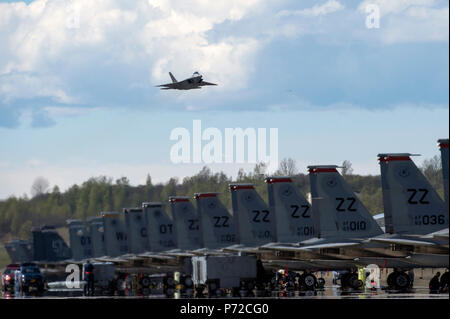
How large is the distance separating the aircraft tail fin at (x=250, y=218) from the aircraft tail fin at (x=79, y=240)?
104 ft

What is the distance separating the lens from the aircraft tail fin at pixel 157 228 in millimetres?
78938

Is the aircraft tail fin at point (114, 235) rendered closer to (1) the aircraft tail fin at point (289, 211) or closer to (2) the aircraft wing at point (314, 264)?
(1) the aircraft tail fin at point (289, 211)

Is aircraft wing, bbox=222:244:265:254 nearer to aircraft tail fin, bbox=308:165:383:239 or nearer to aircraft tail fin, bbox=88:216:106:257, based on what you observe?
aircraft tail fin, bbox=308:165:383:239

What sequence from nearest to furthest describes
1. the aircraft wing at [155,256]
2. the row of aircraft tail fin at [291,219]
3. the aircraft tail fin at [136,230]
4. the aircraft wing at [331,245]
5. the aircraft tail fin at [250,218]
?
the row of aircraft tail fin at [291,219] < the aircraft wing at [331,245] < the aircraft tail fin at [250,218] < the aircraft wing at [155,256] < the aircraft tail fin at [136,230]

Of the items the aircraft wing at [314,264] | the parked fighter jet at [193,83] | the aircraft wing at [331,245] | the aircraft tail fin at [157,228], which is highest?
the parked fighter jet at [193,83]

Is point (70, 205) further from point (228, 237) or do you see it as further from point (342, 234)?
point (342, 234)

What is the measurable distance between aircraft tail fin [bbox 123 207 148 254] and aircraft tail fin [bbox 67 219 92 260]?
434 inches

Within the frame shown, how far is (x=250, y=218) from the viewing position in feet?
210

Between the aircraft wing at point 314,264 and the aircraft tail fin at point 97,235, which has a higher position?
the aircraft tail fin at point 97,235

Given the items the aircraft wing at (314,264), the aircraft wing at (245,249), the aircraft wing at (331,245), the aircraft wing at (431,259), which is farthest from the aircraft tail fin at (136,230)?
the aircraft wing at (431,259)

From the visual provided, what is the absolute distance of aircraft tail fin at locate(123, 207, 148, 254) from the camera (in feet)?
270

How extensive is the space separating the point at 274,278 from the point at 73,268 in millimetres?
31661

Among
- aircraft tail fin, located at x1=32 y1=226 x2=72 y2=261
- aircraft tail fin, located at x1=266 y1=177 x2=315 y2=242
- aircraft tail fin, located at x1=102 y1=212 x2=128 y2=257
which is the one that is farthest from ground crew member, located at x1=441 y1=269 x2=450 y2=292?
aircraft tail fin, located at x1=32 y1=226 x2=72 y2=261
